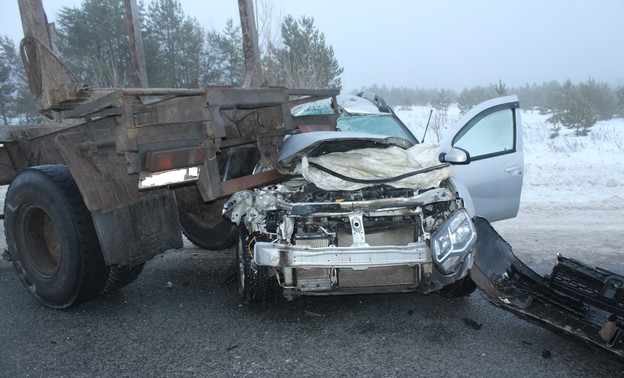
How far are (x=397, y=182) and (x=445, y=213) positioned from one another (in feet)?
1.40

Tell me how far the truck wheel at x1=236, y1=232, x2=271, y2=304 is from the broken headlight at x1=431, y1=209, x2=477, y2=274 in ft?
4.25

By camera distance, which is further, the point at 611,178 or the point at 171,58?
the point at 171,58

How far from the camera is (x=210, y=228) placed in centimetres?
558

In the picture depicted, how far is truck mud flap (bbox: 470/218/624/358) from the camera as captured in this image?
9.48 ft

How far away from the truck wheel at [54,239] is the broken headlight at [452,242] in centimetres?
263

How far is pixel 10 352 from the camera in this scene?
3246 millimetres

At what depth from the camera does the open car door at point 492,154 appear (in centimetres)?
492

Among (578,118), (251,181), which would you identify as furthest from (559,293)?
(578,118)

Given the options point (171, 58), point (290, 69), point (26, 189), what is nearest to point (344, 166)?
point (26, 189)

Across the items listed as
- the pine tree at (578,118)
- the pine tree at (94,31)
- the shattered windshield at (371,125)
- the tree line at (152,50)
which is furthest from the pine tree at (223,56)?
the shattered windshield at (371,125)

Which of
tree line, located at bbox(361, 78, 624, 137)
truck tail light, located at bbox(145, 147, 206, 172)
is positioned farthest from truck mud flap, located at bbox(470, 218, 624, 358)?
tree line, located at bbox(361, 78, 624, 137)

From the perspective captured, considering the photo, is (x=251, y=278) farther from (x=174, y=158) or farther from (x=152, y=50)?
(x=152, y=50)

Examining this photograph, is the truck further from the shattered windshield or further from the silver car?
the shattered windshield

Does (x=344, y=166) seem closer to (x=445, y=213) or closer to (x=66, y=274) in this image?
(x=445, y=213)
